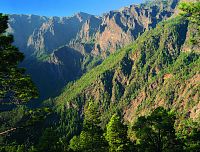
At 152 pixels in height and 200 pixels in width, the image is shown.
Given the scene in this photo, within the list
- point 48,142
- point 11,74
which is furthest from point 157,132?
point 11,74

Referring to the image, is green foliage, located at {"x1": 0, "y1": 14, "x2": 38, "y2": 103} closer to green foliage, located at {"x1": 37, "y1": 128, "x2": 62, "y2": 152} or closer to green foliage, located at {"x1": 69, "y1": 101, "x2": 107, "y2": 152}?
green foliage, located at {"x1": 69, "y1": 101, "x2": 107, "y2": 152}

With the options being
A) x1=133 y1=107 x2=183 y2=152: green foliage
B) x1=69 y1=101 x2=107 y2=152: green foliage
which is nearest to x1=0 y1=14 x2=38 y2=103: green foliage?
x1=69 y1=101 x2=107 y2=152: green foliage

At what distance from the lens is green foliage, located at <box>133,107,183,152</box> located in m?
51.2

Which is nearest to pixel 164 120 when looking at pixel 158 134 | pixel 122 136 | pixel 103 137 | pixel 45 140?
pixel 158 134

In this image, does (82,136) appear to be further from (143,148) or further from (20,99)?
(20,99)

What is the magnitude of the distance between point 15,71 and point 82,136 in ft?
69.5

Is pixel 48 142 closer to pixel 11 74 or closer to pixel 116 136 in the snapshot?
pixel 116 136

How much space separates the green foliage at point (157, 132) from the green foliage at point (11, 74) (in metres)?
19.9

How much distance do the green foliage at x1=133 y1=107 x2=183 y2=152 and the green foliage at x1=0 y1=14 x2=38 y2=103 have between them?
19.9 m

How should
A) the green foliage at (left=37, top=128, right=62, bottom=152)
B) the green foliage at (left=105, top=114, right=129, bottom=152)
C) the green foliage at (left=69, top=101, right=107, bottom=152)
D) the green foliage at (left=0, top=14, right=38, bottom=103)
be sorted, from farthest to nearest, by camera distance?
the green foliage at (left=37, top=128, right=62, bottom=152)
the green foliage at (left=69, top=101, right=107, bottom=152)
the green foliage at (left=105, top=114, right=129, bottom=152)
the green foliage at (left=0, top=14, right=38, bottom=103)

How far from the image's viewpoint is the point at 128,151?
5238 cm

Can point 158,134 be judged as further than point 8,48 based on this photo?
Yes

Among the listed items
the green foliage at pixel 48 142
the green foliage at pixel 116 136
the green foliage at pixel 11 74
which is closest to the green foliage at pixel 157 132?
the green foliage at pixel 116 136

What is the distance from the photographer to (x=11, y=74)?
34.9 metres
